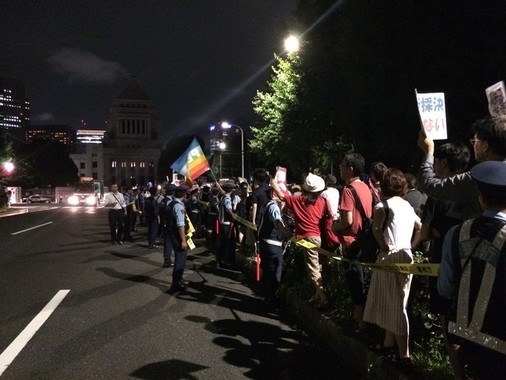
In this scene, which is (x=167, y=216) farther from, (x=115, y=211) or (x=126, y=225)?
(x=126, y=225)

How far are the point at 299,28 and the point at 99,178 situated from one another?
111344 millimetres

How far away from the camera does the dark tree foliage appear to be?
43.5 feet

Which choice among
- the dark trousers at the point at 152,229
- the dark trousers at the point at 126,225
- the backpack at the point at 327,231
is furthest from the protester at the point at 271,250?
the dark trousers at the point at 126,225

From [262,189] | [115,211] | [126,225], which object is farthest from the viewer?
[126,225]

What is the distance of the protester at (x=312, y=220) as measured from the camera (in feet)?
19.3

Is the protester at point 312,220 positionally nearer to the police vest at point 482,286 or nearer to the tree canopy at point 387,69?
the police vest at point 482,286

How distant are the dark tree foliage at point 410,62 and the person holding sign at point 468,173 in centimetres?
1177

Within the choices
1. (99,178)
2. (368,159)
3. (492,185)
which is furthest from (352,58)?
(99,178)

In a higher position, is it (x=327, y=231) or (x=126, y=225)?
(x=327, y=231)

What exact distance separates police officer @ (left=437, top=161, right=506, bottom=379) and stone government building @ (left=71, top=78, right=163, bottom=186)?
119 meters

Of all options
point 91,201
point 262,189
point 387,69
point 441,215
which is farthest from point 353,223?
point 91,201

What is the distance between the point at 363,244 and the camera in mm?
4742

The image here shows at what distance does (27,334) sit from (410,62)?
13.3 meters

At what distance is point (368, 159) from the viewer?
21.4m
